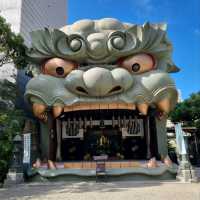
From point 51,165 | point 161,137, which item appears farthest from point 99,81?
point 161,137

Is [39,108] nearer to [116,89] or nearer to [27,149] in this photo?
[27,149]

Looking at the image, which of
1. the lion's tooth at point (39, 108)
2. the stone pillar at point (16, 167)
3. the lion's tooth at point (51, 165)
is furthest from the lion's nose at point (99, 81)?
the lion's tooth at point (51, 165)

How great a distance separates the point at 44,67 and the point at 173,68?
29.7ft

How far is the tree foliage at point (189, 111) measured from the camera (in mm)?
22797

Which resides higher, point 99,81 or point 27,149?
point 99,81

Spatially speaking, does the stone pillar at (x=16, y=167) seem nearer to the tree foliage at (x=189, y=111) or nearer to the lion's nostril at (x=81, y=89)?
the lion's nostril at (x=81, y=89)

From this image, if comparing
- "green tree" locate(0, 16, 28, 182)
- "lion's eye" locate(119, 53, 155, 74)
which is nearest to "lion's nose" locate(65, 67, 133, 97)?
"lion's eye" locate(119, 53, 155, 74)

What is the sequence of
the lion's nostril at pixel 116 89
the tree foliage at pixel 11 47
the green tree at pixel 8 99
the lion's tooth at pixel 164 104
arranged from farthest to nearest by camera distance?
1. the lion's tooth at pixel 164 104
2. the lion's nostril at pixel 116 89
3. the tree foliage at pixel 11 47
4. the green tree at pixel 8 99

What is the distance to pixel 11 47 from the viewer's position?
45.7 feet

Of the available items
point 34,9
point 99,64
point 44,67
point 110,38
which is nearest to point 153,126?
point 99,64

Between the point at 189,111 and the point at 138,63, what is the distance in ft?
38.1

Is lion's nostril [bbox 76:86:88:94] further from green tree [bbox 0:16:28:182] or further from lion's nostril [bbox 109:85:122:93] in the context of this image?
green tree [bbox 0:16:28:182]

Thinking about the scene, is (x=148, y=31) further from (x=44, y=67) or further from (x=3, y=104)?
(x=3, y=104)

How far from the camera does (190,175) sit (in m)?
11.5
